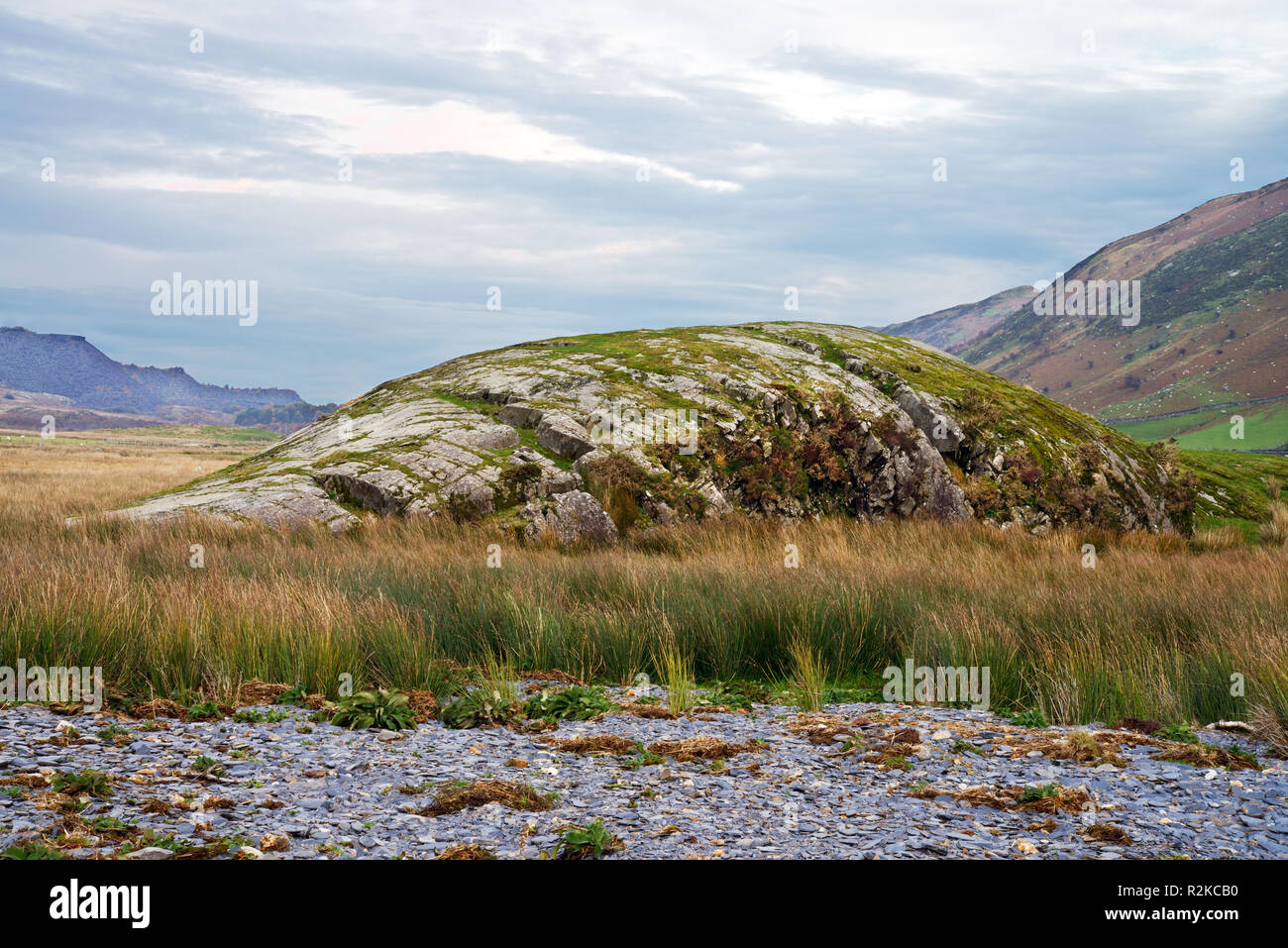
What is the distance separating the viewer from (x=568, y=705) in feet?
24.2

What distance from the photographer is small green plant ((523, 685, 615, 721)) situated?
7289 millimetres

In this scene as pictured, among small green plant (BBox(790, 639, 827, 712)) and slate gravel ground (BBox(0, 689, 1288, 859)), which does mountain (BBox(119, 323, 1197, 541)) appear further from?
slate gravel ground (BBox(0, 689, 1288, 859))

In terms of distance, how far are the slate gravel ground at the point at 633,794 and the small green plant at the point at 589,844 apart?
0.29 feet

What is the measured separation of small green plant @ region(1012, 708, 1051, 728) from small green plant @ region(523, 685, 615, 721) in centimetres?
343

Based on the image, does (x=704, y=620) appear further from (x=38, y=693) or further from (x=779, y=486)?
(x=779, y=486)

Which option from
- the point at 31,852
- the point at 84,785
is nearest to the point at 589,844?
the point at 31,852

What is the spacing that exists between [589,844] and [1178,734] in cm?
483

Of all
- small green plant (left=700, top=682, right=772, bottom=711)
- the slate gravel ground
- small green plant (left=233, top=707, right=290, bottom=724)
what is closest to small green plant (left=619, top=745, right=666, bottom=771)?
the slate gravel ground

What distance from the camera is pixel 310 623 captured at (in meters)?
8.13

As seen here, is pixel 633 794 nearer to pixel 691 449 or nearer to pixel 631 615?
pixel 631 615

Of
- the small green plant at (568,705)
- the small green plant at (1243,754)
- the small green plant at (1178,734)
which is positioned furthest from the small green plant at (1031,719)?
the small green plant at (568,705)

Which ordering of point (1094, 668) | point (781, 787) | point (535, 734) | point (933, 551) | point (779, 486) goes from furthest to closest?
1. point (779, 486)
2. point (933, 551)
3. point (1094, 668)
4. point (535, 734)
5. point (781, 787)

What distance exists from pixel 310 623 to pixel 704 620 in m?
4.12
